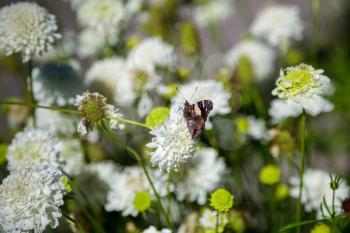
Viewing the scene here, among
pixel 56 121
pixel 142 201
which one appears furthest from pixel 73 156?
pixel 142 201

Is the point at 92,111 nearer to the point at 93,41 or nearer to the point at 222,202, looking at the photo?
the point at 222,202

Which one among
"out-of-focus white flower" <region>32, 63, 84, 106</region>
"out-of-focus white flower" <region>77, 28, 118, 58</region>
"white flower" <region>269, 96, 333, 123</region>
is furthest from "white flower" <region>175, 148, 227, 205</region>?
"out-of-focus white flower" <region>77, 28, 118, 58</region>

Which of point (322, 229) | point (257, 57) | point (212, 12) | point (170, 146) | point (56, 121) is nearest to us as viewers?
point (170, 146)

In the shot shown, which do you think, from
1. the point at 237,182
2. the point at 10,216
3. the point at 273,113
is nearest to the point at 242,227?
the point at 237,182

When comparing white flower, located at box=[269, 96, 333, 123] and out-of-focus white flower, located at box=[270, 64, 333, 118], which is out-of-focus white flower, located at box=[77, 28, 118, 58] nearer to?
white flower, located at box=[269, 96, 333, 123]

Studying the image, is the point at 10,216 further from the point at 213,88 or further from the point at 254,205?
the point at 254,205

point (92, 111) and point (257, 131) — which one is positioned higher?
point (257, 131)
